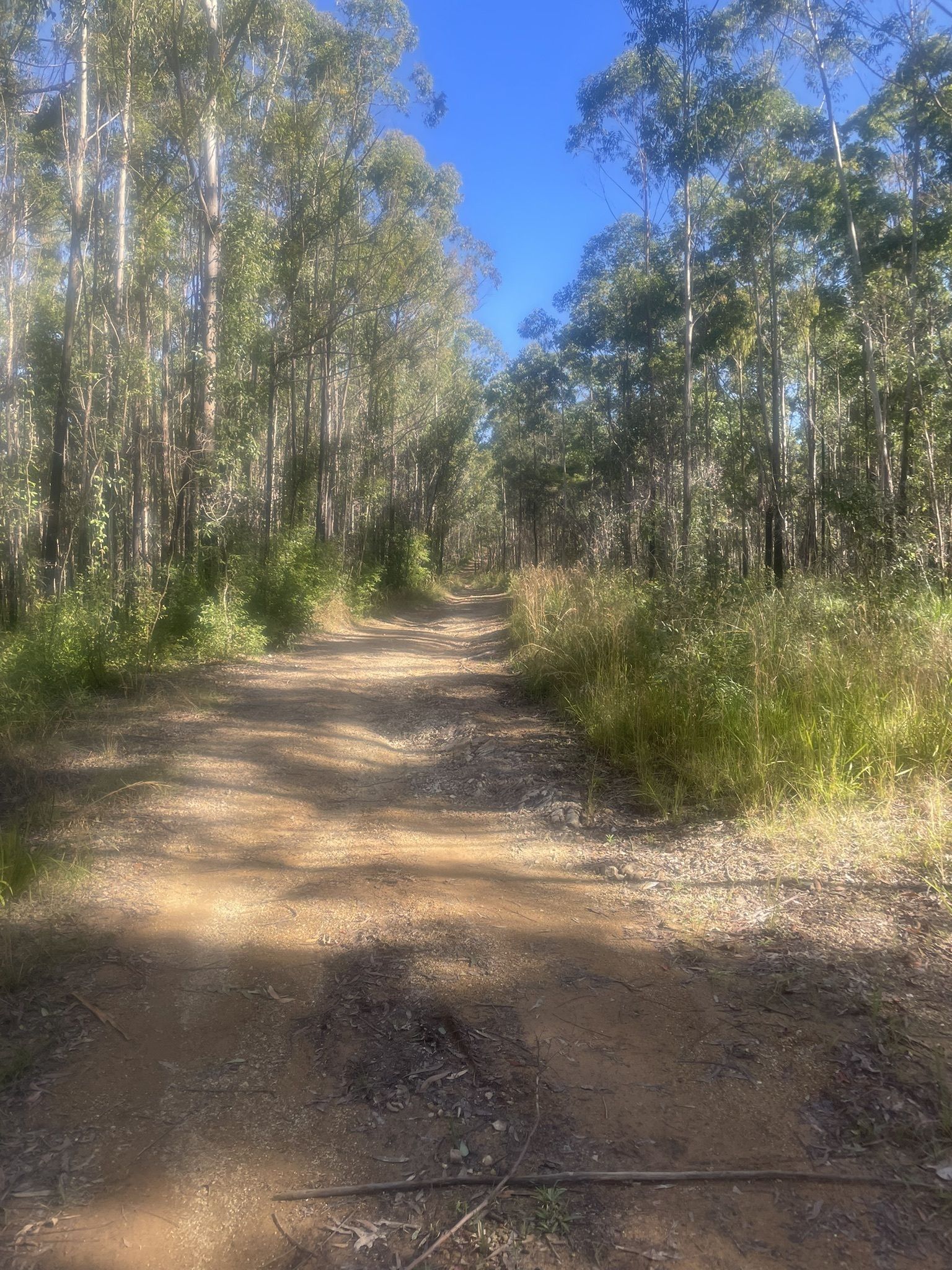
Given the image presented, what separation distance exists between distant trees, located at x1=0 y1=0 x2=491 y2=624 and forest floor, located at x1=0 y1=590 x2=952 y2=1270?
7179 millimetres

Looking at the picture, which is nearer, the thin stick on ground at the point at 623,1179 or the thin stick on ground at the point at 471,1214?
the thin stick on ground at the point at 471,1214

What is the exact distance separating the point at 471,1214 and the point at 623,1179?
40cm

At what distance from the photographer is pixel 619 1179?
198 centimetres

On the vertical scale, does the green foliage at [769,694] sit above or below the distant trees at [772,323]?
below

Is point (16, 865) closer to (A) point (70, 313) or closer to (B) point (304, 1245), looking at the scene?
(B) point (304, 1245)

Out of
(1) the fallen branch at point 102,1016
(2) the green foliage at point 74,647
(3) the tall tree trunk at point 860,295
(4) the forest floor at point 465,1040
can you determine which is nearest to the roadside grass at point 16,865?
(4) the forest floor at point 465,1040

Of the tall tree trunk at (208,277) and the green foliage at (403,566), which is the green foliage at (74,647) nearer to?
the tall tree trunk at (208,277)

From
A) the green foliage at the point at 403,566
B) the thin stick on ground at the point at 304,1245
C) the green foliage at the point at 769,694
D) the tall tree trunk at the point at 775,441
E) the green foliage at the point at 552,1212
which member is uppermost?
the tall tree trunk at the point at 775,441

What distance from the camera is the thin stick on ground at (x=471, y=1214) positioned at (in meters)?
1.81

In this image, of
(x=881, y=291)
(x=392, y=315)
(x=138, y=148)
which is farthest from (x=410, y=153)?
(x=881, y=291)

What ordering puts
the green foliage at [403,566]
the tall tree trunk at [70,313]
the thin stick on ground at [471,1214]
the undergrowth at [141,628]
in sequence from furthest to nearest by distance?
the green foliage at [403,566] → the tall tree trunk at [70,313] → the undergrowth at [141,628] → the thin stick on ground at [471,1214]

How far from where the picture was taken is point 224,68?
10.8 m

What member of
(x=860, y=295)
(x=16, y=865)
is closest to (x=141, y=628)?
(x=16, y=865)

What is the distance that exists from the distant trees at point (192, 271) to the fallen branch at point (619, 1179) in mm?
8912
